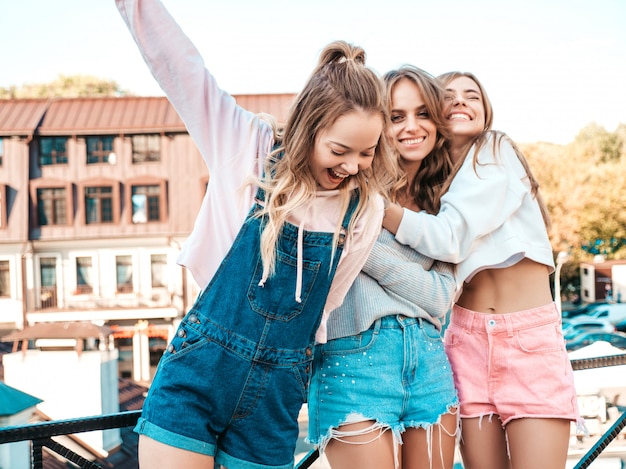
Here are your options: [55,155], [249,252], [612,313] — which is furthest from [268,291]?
[612,313]

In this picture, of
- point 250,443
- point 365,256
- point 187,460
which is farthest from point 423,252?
point 187,460

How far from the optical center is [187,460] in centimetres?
128

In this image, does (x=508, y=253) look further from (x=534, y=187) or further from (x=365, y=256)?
(x=365, y=256)

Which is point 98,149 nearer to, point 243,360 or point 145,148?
point 145,148

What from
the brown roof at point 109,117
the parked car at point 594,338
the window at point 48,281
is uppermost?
the brown roof at point 109,117

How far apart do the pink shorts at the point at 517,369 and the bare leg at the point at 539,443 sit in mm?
30

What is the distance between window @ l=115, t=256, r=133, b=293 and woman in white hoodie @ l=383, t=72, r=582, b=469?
18.8m

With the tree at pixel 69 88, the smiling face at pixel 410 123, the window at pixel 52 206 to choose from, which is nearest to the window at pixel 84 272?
the window at pixel 52 206

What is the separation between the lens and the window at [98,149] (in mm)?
19312

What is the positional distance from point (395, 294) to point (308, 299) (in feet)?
1.19

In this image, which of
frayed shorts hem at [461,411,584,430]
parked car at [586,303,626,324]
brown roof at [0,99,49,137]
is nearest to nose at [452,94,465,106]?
frayed shorts hem at [461,411,584,430]

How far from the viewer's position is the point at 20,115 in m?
19.0

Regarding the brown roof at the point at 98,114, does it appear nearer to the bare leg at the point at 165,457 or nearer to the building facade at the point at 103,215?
the building facade at the point at 103,215

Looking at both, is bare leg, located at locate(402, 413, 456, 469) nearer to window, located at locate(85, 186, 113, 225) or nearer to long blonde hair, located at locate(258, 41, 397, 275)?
long blonde hair, located at locate(258, 41, 397, 275)
